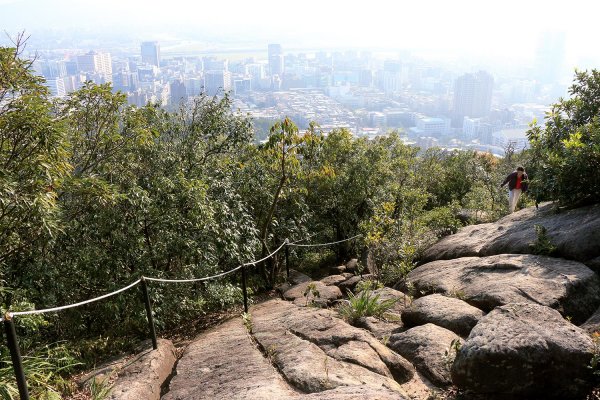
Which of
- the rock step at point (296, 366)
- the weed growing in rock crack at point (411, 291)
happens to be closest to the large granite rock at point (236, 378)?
the rock step at point (296, 366)

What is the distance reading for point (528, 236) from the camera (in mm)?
7301

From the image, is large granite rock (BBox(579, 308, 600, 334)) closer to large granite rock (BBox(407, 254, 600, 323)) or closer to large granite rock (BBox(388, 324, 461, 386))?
large granite rock (BBox(407, 254, 600, 323))

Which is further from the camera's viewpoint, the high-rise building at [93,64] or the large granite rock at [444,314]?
the high-rise building at [93,64]

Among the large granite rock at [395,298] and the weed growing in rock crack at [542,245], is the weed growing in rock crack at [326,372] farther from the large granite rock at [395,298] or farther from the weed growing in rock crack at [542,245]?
the weed growing in rock crack at [542,245]

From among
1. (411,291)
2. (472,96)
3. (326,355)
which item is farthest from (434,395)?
(472,96)

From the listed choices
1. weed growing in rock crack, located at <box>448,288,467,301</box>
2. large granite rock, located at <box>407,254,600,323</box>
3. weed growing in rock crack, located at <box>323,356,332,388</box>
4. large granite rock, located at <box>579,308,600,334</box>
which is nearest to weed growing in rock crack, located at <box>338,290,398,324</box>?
weed growing in rock crack, located at <box>448,288,467,301</box>

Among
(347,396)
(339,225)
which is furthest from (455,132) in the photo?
(347,396)

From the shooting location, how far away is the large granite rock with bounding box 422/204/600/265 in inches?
247

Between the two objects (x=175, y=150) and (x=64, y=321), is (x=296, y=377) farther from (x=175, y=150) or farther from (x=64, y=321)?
(x=175, y=150)

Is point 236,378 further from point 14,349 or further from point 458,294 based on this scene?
point 458,294

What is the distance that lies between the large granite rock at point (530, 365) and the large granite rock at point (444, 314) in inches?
57.4

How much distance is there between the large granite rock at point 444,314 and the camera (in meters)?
5.21

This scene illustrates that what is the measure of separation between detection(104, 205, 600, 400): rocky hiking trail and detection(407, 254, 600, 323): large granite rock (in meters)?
0.01

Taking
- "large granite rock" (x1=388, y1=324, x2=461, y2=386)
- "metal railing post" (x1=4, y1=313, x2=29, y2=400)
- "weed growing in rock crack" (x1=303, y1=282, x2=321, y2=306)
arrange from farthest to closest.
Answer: "weed growing in rock crack" (x1=303, y1=282, x2=321, y2=306)
"large granite rock" (x1=388, y1=324, x2=461, y2=386)
"metal railing post" (x1=4, y1=313, x2=29, y2=400)
